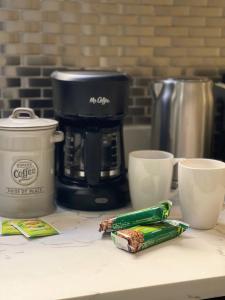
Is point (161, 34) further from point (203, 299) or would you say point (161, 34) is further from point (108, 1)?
point (203, 299)

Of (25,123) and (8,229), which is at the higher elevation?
(25,123)

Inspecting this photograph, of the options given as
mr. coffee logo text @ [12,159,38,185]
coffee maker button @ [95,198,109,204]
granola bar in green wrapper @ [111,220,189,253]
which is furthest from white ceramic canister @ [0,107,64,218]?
granola bar in green wrapper @ [111,220,189,253]

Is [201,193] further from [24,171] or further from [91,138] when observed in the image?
[24,171]

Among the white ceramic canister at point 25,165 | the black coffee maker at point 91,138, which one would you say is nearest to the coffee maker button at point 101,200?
the black coffee maker at point 91,138

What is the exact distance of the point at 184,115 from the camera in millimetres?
1202

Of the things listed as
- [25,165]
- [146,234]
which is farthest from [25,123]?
[146,234]

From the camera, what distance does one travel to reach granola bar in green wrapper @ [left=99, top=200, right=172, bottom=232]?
912 millimetres

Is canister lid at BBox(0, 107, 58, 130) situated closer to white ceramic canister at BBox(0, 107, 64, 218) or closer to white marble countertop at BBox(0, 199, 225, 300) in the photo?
white ceramic canister at BBox(0, 107, 64, 218)

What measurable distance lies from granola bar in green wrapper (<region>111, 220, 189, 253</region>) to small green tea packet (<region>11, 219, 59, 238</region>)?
0.13 meters

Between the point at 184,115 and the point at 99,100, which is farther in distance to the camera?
the point at 184,115

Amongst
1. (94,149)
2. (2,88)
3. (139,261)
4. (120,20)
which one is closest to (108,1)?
A: (120,20)

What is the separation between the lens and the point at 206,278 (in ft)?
2.53

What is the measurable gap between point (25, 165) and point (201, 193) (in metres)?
0.35

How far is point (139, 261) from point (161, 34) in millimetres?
723
